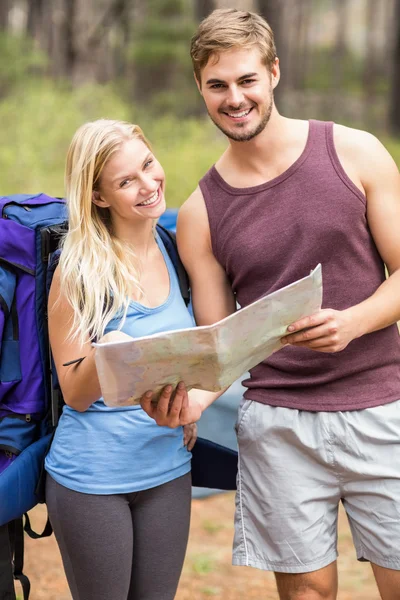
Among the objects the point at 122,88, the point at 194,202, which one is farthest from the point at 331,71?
the point at 194,202

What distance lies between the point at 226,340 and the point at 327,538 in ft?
2.73

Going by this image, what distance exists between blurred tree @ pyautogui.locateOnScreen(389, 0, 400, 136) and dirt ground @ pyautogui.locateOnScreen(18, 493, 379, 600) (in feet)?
44.4

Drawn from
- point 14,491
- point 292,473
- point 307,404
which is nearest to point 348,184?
point 307,404

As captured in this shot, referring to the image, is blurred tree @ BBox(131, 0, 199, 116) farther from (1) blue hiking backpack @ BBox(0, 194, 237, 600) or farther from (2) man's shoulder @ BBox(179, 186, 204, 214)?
(1) blue hiking backpack @ BBox(0, 194, 237, 600)

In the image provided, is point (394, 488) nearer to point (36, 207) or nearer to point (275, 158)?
point (275, 158)

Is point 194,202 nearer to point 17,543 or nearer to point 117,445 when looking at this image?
point 117,445

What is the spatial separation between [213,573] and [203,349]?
251 centimetres

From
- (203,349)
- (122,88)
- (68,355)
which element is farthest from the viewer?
(122,88)

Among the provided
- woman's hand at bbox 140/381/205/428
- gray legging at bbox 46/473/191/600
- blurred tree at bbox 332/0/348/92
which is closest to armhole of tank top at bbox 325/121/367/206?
woman's hand at bbox 140/381/205/428

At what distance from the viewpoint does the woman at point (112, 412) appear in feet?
7.29

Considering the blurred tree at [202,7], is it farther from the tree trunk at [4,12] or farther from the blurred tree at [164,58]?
the tree trunk at [4,12]

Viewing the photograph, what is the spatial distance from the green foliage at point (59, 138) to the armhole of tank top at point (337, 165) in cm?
835

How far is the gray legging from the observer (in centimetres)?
223

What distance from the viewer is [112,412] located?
7.49 feet
